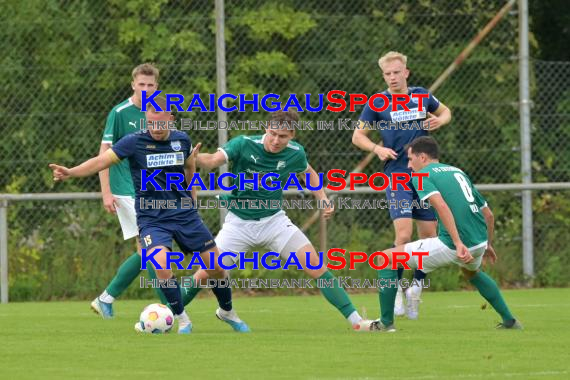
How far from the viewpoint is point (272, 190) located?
10148 millimetres

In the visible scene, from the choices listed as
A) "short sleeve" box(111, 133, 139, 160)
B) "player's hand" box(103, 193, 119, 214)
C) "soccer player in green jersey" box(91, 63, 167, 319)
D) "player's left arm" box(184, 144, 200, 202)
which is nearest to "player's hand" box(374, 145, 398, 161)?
"player's left arm" box(184, 144, 200, 202)

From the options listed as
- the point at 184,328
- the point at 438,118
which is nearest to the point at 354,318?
the point at 184,328

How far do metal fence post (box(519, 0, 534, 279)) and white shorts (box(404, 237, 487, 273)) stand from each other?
19.7ft

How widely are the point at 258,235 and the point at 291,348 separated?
1835mm

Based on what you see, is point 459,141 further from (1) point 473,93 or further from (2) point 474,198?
(2) point 474,198

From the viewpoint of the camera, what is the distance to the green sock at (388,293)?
9617mm

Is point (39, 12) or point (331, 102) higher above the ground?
point (39, 12)

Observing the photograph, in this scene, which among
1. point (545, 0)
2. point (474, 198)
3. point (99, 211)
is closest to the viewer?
point (474, 198)

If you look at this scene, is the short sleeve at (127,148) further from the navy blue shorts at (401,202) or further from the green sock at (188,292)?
the navy blue shorts at (401,202)

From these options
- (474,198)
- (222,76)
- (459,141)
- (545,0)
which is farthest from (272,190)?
(545,0)

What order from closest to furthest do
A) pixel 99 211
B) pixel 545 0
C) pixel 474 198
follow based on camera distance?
pixel 474 198, pixel 99 211, pixel 545 0

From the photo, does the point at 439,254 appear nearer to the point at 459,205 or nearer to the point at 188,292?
the point at 459,205

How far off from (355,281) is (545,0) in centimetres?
500

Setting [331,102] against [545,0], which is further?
[545,0]
